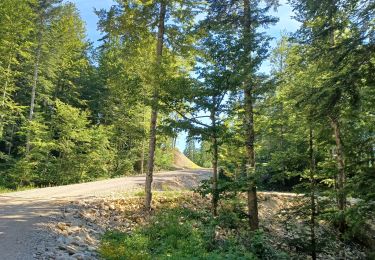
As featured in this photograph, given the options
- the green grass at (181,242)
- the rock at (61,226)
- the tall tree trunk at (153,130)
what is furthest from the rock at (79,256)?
the tall tree trunk at (153,130)

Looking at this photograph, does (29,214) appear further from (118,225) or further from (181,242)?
(181,242)

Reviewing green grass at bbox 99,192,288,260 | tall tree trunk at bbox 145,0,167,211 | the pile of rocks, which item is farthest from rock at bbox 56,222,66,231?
tall tree trunk at bbox 145,0,167,211

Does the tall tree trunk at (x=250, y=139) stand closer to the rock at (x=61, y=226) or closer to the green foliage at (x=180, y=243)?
the green foliage at (x=180, y=243)

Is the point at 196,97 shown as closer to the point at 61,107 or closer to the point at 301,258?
the point at 301,258

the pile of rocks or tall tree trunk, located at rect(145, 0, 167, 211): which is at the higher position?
tall tree trunk, located at rect(145, 0, 167, 211)

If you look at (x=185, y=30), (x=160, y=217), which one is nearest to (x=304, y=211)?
(x=160, y=217)

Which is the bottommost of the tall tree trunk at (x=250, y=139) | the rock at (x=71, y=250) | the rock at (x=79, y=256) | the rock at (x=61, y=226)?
the rock at (x=79, y=256)

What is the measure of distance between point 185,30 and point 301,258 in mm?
9293

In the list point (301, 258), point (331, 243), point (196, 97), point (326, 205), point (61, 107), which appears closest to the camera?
point (196, 97)

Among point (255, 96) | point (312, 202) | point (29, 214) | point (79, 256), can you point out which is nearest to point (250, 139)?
point (255, 96)

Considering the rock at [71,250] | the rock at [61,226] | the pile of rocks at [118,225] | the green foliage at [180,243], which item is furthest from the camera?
the rock at [61,226]

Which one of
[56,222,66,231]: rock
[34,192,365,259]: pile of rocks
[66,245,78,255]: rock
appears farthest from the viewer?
[56,222,66,231]: rock

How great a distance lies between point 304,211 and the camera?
42.5ft

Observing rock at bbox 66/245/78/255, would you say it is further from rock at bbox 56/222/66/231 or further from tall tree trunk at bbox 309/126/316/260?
tall tree trunk at bbox 309/126/316/260
